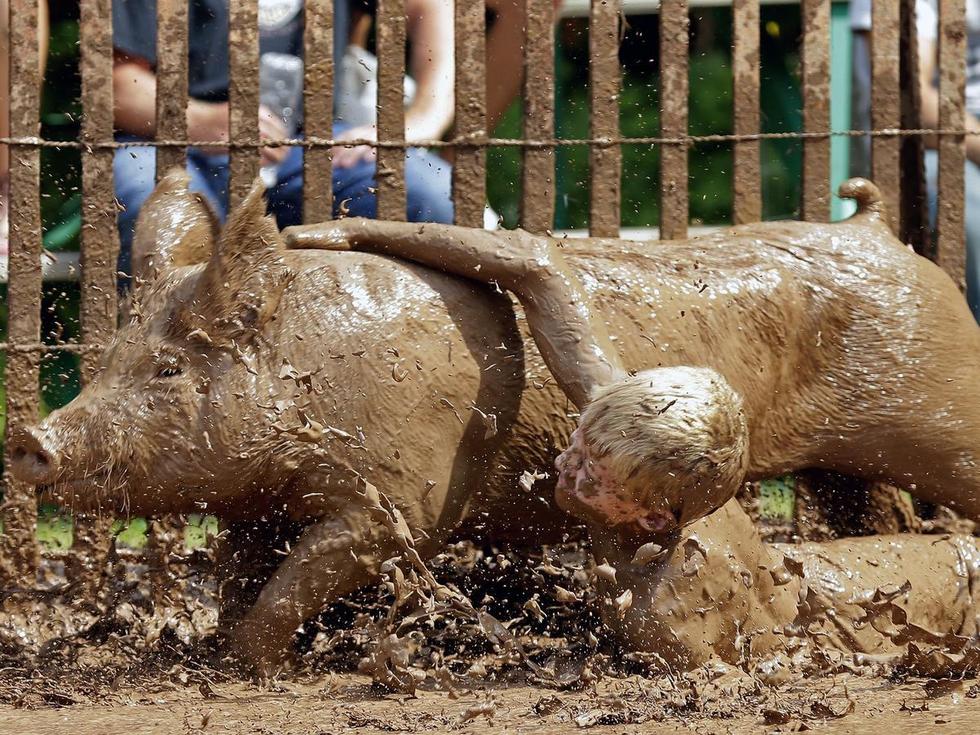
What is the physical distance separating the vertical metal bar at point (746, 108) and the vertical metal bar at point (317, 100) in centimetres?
128

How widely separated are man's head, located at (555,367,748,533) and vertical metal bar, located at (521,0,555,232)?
1.34 metres

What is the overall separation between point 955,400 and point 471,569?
4.74 feet

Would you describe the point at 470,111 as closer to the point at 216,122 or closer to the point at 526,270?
the point at 526,270

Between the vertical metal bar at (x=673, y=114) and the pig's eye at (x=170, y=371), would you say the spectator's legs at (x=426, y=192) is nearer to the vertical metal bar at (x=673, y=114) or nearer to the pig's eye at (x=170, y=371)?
the vertical metal bar at (x=673, y=114)

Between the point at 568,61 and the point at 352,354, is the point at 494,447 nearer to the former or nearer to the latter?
the point at 352,354

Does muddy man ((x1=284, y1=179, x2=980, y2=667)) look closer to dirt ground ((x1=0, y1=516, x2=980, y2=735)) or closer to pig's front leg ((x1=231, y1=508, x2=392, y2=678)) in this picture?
dirt ground ((x1=0, y1=516, x2=980, y2=735))

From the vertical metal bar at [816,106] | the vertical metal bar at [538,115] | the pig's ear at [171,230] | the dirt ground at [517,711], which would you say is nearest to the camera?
the dirt ground at [517,711]

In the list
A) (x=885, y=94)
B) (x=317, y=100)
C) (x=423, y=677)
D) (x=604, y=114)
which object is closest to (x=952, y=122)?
(x=885, y=94)

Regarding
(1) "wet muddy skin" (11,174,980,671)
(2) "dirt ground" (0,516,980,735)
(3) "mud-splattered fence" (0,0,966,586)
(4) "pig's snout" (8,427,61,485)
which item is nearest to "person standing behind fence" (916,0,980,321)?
(3) "mud-splattered fence" (0,0,966,586)

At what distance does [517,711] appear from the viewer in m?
3.40

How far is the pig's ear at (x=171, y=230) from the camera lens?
406 cm

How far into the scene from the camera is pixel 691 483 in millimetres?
3496

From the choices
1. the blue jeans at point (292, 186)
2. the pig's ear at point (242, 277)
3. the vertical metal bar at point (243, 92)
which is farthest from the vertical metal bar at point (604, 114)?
the pig's ear at point (242, 277)

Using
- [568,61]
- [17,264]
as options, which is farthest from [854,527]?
[568,61]
